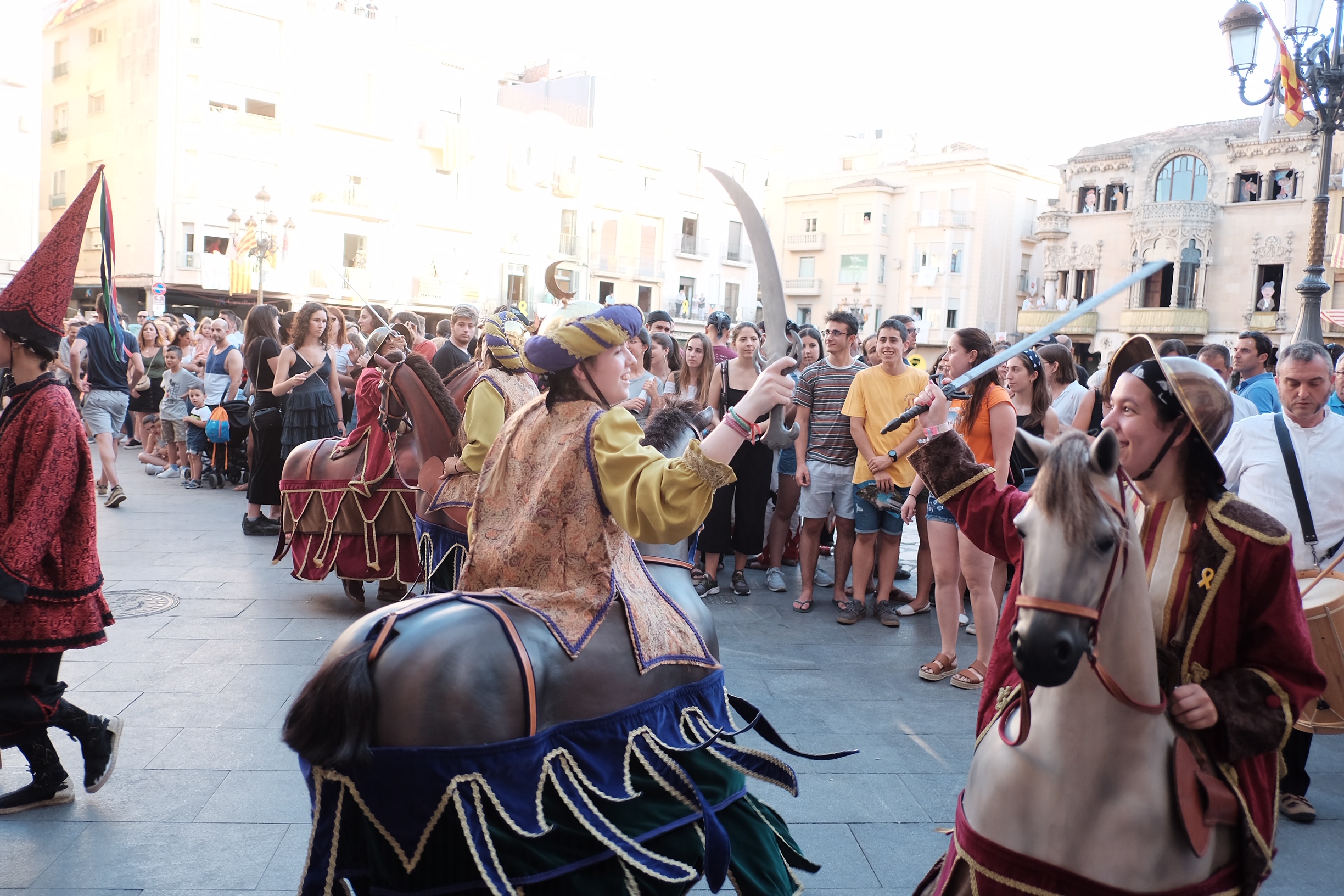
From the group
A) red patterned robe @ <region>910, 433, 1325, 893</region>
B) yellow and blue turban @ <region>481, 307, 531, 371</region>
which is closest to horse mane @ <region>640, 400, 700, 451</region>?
red patterned robe @ <region>910, 433, 1325, 893</region>

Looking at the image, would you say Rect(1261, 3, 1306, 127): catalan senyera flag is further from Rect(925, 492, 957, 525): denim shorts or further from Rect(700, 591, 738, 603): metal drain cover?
Rect(700, 591, 738, 603): metal drain cover

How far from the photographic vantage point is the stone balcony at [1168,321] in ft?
127

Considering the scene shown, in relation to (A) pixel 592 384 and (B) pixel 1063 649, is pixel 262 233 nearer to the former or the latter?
(A) pixel 592 384

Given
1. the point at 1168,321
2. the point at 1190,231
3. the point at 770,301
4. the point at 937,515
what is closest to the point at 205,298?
the point at 937,515

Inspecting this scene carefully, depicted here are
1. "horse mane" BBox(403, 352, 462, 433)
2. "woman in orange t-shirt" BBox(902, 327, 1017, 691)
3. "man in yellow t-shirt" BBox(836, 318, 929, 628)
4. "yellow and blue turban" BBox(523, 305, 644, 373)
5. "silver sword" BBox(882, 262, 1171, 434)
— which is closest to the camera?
"silver sword" BBox(882, 262, 1171, 434)

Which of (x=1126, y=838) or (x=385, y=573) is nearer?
(x=1126, y=838)

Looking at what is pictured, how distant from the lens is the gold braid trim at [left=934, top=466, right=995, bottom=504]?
2793 millimetres

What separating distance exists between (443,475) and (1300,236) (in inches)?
1561

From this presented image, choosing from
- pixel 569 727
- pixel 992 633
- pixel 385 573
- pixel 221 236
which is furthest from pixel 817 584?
pixel 221 236

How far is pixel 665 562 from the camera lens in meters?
3.37

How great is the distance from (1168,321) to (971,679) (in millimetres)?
38622

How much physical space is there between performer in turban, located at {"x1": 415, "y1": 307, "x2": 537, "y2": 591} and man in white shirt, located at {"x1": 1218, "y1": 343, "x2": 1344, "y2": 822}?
11.8 feet

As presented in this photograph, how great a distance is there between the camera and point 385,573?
6.72 m

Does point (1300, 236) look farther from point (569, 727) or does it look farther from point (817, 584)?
point (569, 727)
